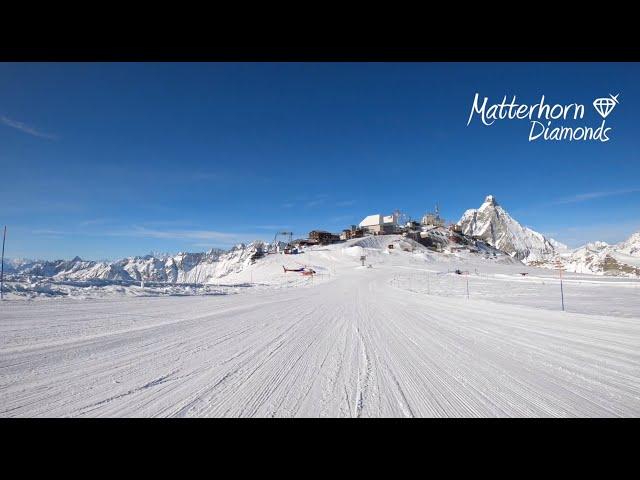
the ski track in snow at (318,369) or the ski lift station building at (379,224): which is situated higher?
the ski lift station building at (379,224)

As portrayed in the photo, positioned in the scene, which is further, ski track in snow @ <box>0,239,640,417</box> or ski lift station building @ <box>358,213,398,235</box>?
ski lift station building @ <box>358,213,398,235</box>

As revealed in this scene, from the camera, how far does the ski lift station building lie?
130875mm

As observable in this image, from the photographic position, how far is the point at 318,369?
11.8 ft

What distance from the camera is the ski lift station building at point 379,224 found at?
130875mm

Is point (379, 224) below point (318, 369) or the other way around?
the other way around

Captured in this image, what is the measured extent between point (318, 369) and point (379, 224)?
133533mm

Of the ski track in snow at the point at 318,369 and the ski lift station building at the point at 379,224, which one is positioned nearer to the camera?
the ski track in snow at the point at 318,369

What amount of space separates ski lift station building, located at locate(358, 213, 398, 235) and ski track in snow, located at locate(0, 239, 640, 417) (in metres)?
122

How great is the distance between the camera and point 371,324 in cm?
709

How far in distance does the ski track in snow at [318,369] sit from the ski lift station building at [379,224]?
12244cm

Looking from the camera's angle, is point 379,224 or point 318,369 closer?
point 318,369
